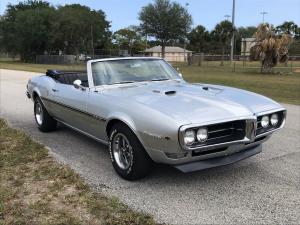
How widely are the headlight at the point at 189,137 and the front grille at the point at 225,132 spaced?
65mm

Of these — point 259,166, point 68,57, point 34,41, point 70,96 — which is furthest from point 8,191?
point 34,41

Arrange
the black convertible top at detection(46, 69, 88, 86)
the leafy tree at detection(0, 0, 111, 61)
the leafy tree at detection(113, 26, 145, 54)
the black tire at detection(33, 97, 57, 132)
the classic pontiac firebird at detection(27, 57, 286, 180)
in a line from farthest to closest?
the leafy tree at detection(113, 26, 145, 54), the leafy tree at detection(0, 0, 111, 61), the black tire at detection(33, 97, 57, 132), the black convertible top at detection(46, 69, 88, 86), the classic pontiac firebird at detection(27, 57, 286, 180)

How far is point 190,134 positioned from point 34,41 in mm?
66595

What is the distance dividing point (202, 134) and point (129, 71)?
2.08 metres

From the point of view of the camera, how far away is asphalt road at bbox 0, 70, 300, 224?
404 centimetres

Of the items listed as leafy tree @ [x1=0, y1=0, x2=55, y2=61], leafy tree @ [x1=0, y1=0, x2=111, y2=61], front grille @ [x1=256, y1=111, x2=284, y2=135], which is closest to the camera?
front grille @ [x1=256, y1=111, x2=284, y2=135]

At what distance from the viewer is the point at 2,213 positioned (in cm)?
400

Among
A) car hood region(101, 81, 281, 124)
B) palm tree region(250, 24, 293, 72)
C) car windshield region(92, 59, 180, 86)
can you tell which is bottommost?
car hood region(101, 81, 281, 124)

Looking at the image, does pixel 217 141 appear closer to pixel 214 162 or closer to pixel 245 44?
pixel 214 162

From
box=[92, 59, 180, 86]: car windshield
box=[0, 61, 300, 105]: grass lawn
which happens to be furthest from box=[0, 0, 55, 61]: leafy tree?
box=[92, 59, 180, 86]: car windshield

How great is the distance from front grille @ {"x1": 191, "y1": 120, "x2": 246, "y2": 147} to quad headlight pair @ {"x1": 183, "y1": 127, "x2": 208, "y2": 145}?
0.05 m

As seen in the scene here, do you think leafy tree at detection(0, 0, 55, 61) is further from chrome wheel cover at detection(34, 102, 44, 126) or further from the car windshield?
the car windshield

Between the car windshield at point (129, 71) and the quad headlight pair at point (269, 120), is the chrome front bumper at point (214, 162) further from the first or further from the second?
the car windshield at point (129, 71)

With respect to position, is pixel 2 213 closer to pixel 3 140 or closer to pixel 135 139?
pixel 135 139
